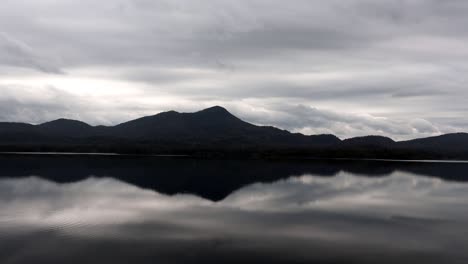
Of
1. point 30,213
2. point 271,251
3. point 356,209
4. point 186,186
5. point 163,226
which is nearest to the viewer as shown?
point 271,251

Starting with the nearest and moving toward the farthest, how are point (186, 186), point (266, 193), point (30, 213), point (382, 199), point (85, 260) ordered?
point (85, 260)
point (30, 213)
point (382, 199)
point (266, 193)
point (186, 186)

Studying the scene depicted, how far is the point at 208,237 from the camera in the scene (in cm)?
3528

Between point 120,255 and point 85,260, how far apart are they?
249cm

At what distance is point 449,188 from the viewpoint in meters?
79.9

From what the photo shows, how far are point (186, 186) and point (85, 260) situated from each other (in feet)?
151

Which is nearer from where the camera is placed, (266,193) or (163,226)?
(163,226)

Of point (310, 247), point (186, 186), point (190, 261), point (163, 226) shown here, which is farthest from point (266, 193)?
point (190, 261)

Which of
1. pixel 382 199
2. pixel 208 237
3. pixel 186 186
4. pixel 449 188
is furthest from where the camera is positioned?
pixel 449 188

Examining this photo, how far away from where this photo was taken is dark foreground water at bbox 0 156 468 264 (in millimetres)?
30203

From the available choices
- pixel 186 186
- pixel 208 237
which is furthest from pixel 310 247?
pixel 186 186

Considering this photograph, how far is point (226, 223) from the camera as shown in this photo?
4200 centimetres

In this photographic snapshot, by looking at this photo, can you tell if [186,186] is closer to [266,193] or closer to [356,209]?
[266,193]

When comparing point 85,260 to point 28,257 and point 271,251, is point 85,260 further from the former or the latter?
point 271,251

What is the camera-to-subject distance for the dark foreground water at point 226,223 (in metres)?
30.2
